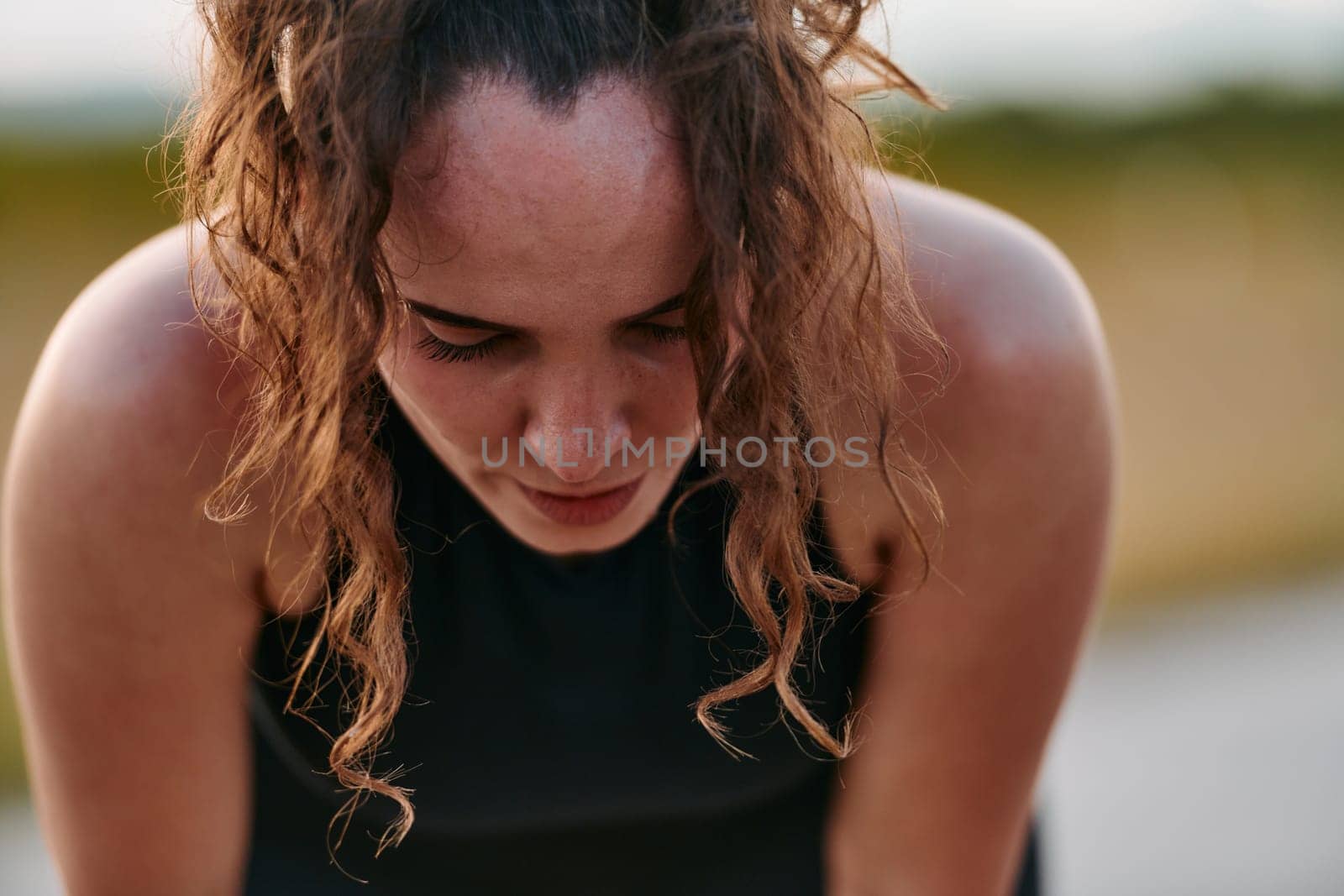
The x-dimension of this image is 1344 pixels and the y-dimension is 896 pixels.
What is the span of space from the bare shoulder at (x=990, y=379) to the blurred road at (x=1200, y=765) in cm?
168

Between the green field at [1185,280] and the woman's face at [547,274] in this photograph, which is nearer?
the woman's face at [547,274]

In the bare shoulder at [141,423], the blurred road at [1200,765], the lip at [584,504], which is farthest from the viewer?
the blurred road at [1200,765]

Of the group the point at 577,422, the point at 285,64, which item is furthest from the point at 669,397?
the point at 285,64

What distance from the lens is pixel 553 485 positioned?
3.67 ft

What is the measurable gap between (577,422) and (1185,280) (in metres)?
5.81

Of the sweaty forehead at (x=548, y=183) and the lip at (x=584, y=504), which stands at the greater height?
the sweaty forehead at (x=548, y=183)

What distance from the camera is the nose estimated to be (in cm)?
100

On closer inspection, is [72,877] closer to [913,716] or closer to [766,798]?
[766,798]

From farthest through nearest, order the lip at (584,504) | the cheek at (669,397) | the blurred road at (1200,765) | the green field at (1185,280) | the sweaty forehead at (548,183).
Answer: the green field at (1185,280)
the blurred road at (1200,765)
the lip at (584,504)
the cheek at (669,397)
the sweaty forehead at (548,183)

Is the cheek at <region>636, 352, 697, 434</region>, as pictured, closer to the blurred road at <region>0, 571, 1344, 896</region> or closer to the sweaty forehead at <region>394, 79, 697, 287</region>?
the sweaty forehead at <region>394, 79, 697, 287</region>

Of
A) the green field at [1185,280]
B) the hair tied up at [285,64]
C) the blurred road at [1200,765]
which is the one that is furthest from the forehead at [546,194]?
the green field at [1185,280]

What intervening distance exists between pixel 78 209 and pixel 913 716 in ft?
11.9

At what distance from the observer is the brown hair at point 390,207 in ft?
3.09

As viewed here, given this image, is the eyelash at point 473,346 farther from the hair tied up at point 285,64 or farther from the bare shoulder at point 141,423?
the bare shoulder at point 141,423
